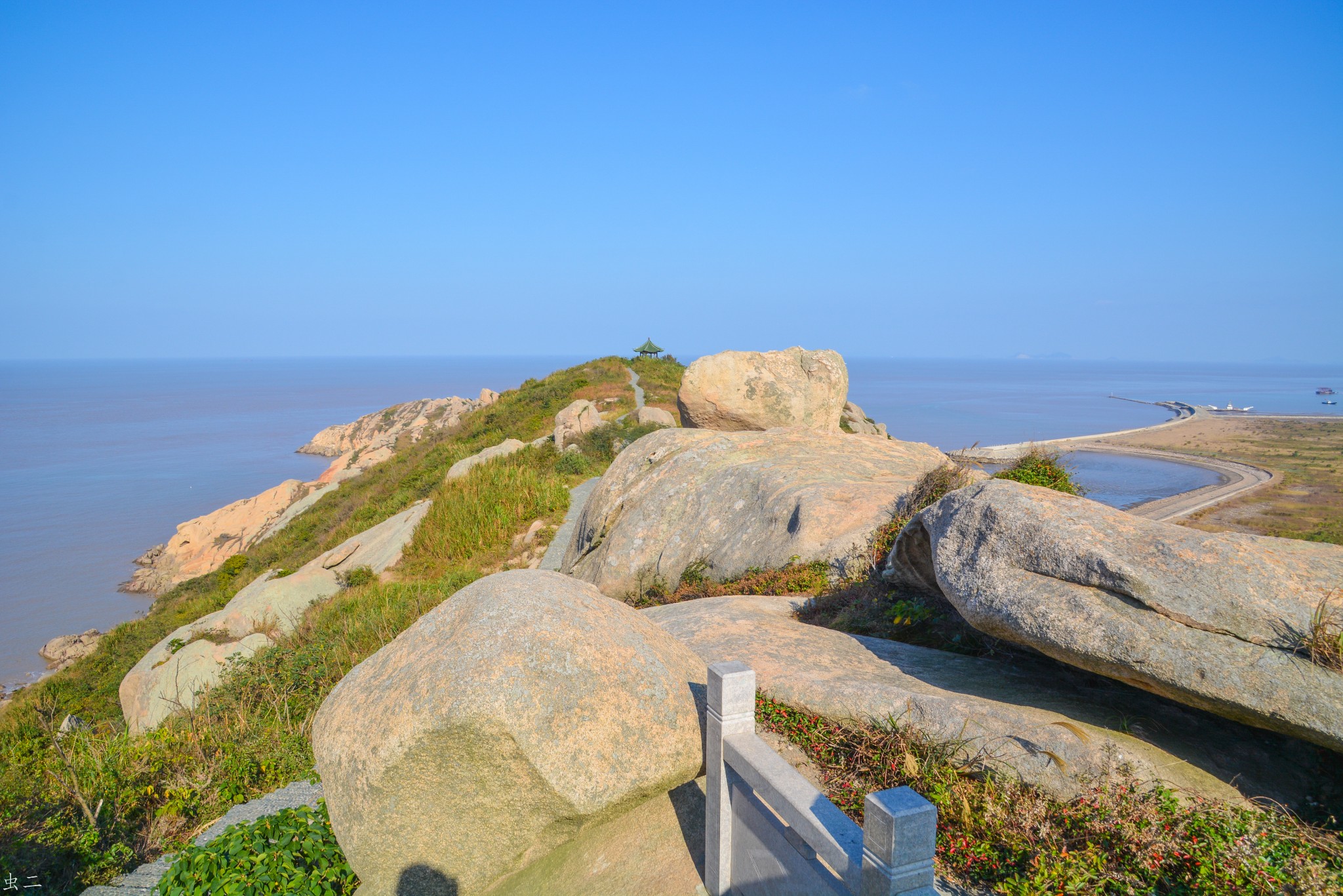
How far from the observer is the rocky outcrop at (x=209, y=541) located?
3778cm

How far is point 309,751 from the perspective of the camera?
852cm

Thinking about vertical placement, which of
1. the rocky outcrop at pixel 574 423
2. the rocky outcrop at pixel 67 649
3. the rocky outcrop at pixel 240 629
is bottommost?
the rocky outcrop at pixel 67 649

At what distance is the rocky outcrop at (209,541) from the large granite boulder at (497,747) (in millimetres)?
37840

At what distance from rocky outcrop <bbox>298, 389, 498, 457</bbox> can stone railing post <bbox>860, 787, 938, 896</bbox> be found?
147 feet

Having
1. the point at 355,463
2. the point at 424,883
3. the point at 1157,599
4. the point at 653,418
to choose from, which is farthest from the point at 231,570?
the point at 1157,599

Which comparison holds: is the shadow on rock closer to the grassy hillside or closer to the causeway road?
the grassy hillside

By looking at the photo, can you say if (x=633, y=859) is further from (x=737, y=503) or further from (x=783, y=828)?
(x=737, y=503)

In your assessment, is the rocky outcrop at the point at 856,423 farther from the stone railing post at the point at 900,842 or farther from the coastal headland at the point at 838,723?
the stone railing post at the point at 900,842

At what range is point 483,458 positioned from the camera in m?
26.5

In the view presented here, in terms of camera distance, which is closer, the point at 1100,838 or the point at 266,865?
the point at 1100,838

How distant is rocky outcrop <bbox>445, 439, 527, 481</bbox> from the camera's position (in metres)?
24.7

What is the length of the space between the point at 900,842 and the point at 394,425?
7520 cm

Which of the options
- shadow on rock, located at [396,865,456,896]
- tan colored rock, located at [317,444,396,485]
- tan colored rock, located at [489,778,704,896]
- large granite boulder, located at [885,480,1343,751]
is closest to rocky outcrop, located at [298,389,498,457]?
tan colored rock, located at [317,444,396,485]

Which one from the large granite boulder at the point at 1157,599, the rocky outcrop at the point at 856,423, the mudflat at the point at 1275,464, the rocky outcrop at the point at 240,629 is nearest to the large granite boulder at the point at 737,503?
the large granite boulder at the point at 1157,599
